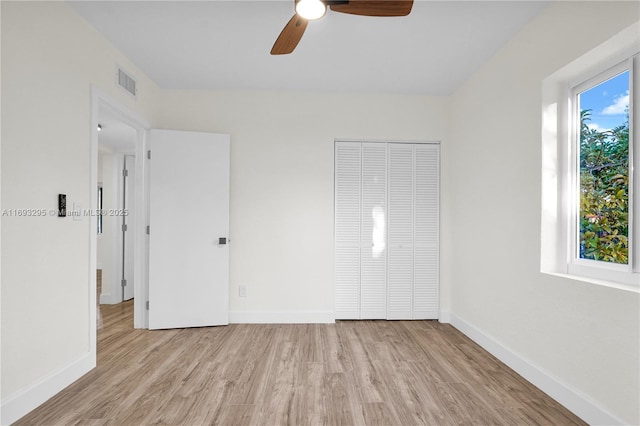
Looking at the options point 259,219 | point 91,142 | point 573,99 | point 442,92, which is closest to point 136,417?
point 91,142

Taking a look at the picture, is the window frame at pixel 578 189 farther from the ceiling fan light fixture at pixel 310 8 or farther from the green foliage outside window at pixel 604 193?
the ceiling fan light fixture at pixel 310 8

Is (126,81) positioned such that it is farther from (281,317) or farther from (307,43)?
(281,317)

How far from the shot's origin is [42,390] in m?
2.05

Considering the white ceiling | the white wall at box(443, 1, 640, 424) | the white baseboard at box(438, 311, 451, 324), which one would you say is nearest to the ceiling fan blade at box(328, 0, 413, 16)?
the white ceiling

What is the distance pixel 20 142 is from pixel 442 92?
3.65 m

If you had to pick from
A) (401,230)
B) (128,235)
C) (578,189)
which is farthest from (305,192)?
(128,235)

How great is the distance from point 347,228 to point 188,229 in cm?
170

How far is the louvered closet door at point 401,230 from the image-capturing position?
3844mm

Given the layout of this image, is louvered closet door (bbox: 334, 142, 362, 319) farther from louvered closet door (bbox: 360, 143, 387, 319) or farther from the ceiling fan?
the ceiling fan

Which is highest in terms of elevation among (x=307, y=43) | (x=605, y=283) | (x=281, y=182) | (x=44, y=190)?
(x=307, y=43)

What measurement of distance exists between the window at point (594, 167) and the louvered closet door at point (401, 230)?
1606mm

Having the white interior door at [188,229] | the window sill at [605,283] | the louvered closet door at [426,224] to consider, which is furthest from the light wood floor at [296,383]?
the window sill at [605,283]

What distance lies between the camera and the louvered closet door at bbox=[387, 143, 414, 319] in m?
3.84

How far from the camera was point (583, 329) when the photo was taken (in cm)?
196
